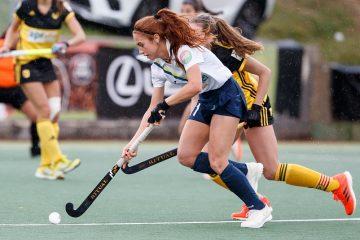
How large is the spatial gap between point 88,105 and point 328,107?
12.7 feet

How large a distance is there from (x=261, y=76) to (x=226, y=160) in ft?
2.15

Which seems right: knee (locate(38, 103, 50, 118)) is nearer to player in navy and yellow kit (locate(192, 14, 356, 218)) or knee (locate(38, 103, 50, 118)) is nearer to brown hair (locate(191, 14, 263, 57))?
player in navy and yellow kit (locate(192, 14, 356, 218))

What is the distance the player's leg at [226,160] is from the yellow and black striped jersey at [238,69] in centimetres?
53

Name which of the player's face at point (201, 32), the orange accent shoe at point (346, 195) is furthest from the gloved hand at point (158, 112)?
the orange accent shoe at point (346, 195)

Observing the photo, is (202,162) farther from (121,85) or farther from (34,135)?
(121,85)

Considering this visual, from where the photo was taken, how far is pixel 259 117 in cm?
651

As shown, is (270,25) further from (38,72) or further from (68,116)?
(38,72)

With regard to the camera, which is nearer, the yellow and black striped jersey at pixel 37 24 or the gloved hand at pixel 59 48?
the gloved hand at pixel 59 48

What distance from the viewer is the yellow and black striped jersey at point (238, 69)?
256 inches

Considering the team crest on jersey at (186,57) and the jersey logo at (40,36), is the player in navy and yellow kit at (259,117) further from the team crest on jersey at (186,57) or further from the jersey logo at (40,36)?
the jersey logo at (40,36)

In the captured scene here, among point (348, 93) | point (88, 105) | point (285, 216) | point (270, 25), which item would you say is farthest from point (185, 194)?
point (270, 25)

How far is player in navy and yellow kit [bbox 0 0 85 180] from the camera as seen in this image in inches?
352

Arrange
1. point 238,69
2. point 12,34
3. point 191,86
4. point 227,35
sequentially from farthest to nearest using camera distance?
1. point 12,34
2. point 238,69
3. point 227,35
4. point 191,86

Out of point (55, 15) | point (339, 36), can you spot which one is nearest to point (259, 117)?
point (55, 15)
